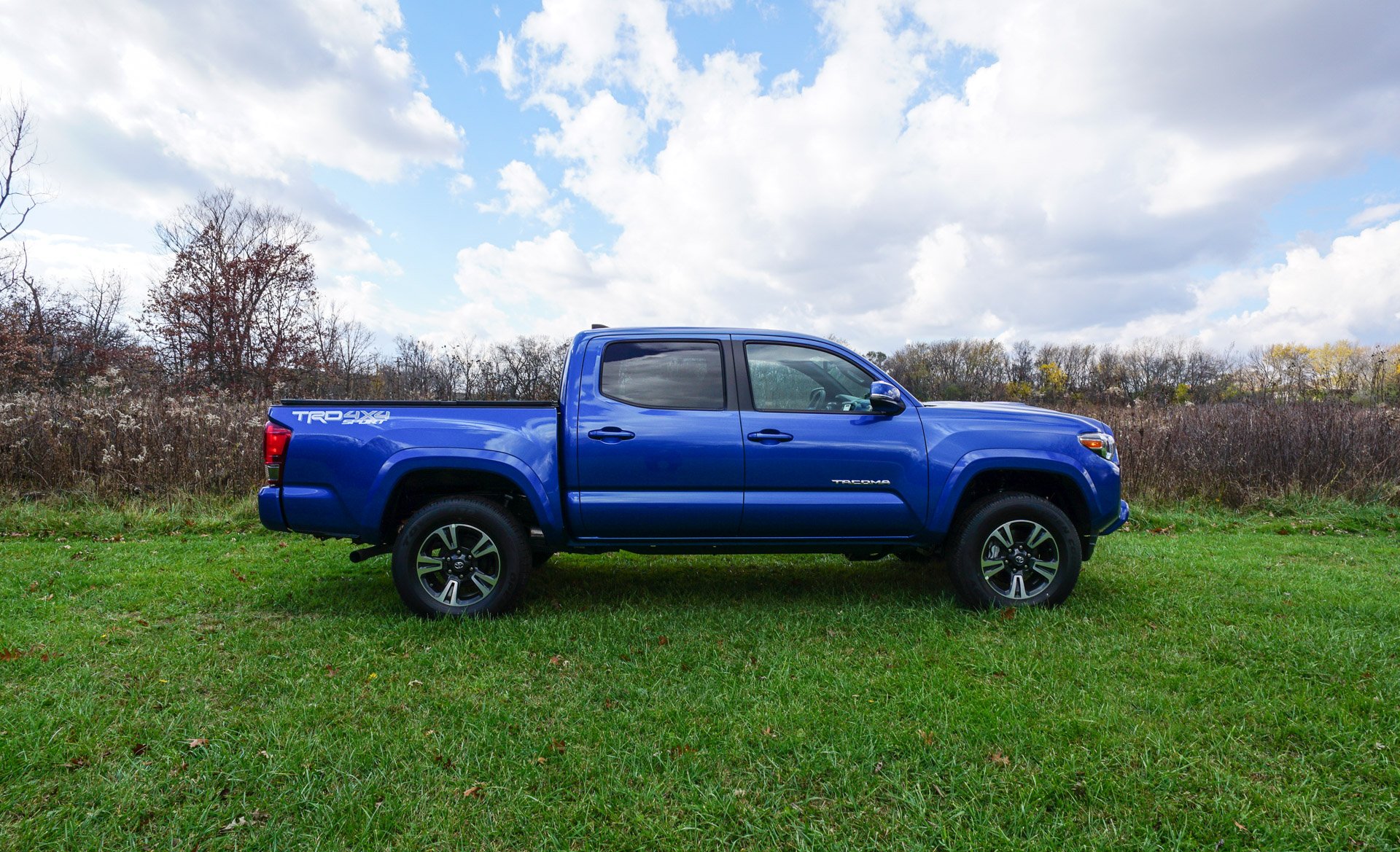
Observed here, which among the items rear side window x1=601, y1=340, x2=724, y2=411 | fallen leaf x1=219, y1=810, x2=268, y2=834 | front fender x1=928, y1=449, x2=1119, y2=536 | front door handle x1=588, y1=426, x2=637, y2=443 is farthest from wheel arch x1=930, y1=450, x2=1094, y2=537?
fallen leaf x1=219, y1=810, x2=268, y2=834

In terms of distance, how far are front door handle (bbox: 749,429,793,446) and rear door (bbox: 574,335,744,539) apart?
0.28 ft

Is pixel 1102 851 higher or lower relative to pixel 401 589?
lower

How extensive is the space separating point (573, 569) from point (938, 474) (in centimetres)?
314

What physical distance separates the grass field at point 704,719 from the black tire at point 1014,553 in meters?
0.21

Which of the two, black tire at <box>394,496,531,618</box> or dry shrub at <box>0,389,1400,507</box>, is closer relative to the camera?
black tire at <box>394,496,531,618</box>

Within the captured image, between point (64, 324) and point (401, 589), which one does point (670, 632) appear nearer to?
point (401, 589)

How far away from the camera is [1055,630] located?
4418 mm

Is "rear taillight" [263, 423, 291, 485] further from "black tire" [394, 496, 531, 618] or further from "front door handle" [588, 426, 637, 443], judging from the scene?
"front door handle" [588, 426, 637, 443]

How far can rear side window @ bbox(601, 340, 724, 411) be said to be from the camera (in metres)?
4.88

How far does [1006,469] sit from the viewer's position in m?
4.95

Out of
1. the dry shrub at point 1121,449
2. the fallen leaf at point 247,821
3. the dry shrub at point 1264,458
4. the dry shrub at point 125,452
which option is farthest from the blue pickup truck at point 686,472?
the dry shrub at point 1264,458

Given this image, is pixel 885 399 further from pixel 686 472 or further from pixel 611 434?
pixel 611 434

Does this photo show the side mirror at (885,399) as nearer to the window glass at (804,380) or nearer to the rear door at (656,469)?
the window glass at (804,380)

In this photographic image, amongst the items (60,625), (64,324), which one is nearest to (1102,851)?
(60,625)
